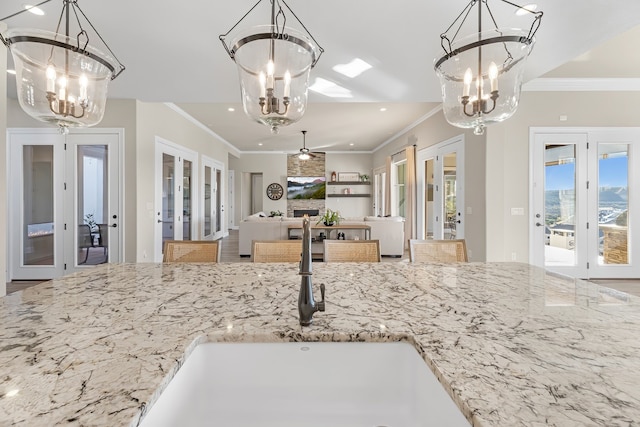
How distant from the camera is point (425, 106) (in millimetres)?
5410

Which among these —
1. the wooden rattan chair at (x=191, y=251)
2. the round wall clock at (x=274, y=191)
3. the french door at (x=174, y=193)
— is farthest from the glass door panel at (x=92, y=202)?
the round wall clock at (x=274, y=191)

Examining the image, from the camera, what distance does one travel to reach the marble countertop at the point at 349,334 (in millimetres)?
536

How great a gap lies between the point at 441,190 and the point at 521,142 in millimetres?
1463

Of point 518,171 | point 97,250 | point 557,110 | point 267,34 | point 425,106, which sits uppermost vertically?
point 425,106

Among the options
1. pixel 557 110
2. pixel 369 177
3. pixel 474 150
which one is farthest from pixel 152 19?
pixel 369 177

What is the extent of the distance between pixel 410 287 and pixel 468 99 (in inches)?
44.3

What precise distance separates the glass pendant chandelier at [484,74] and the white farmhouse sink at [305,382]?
1441 millimetres

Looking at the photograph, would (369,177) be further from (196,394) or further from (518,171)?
(196,394)

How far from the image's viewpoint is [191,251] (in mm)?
2021

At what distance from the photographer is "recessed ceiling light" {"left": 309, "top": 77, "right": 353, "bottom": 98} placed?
11.8 ft

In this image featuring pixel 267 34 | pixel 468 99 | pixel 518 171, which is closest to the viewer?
pixel 267 34

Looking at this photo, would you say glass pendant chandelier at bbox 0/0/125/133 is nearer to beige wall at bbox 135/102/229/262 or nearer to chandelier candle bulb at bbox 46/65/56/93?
chandelier candle bulb at bbox 46/65/56/93

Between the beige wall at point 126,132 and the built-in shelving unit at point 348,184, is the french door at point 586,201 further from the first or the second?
the built-in shelving unit at point 348,184

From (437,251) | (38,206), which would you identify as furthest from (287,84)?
(38,206)
